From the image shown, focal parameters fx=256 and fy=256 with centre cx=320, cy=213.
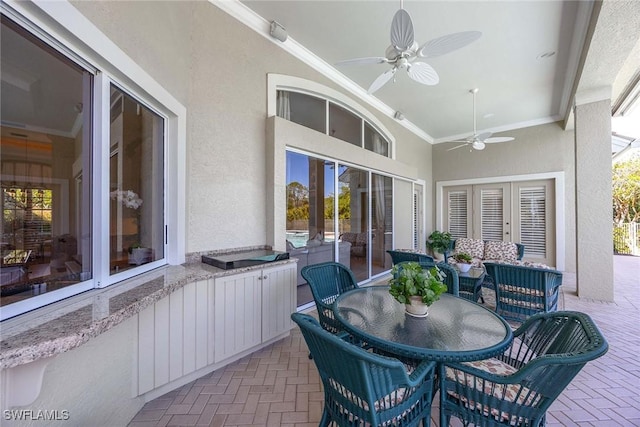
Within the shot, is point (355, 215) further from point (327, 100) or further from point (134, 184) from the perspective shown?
point (134, 184)

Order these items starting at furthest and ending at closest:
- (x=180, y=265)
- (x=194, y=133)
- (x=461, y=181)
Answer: (x=461, y=181) < (x=194, y=133) < (x=180, y=265)

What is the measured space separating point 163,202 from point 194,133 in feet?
2.54

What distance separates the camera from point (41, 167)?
146 centimetres

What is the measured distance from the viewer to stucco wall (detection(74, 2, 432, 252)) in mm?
2277

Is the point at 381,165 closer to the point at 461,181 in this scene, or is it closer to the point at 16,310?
the point at 461,181

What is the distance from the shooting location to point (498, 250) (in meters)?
5.18

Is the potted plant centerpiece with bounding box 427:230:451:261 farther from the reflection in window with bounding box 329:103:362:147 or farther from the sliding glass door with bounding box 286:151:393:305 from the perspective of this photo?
the reflection in window with bounding box 329:103:362:147

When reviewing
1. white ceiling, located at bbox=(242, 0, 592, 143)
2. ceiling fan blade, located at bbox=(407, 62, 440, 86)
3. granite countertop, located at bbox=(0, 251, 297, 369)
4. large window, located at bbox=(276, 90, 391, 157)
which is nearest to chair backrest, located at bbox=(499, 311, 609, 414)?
granite countertop, located at bbox=(0, 251, 297, 369)

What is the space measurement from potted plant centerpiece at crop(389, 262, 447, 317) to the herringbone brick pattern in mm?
823

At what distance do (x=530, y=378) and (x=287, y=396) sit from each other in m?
1.64

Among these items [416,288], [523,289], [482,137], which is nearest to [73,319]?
[416,288]

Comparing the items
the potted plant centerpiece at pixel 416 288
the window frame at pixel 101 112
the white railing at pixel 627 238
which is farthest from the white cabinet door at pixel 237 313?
the white railing at pixel 627 238

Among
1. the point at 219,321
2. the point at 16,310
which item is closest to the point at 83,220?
the point at 16,310

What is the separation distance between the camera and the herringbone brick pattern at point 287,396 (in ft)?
5.89
